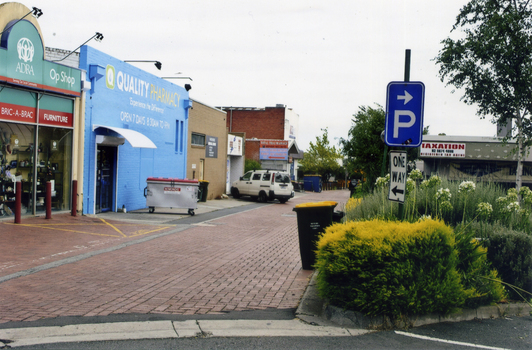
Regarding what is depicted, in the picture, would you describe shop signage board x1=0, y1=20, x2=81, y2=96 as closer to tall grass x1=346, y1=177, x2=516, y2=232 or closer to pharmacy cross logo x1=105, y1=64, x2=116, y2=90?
pharmacy cross logo x1=105, y1=64, x2=116, y2=90

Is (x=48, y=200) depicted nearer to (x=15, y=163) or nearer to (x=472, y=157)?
(x=15, y=163)

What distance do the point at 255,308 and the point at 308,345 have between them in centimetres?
134

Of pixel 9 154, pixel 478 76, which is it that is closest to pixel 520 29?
pixel 478 76

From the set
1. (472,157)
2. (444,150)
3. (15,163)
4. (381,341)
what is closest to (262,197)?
(444,150)

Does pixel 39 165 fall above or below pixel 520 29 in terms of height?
below

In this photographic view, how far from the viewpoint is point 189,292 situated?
6.77 m

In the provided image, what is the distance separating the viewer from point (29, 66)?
1334 cm

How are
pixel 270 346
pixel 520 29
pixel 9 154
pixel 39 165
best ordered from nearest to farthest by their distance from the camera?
pixel 270 346 → pixel 9 154 → pixel 39 165 → pixel 520 29

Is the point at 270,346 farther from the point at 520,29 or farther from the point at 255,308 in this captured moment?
the point at 520,29

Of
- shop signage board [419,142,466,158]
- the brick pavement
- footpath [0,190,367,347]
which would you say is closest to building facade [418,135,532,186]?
shop signage board [419,142,466,158]

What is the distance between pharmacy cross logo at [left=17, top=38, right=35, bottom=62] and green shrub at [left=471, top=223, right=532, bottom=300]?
12.1 m

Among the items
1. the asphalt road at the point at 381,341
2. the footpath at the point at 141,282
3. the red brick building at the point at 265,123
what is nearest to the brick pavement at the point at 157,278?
the footpath at the point at 141,282

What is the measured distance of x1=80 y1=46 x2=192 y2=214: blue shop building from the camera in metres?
15.9

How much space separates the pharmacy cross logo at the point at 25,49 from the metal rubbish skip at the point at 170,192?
19.6ft
